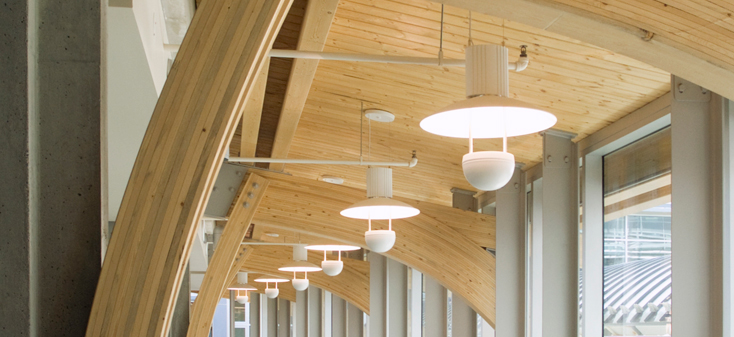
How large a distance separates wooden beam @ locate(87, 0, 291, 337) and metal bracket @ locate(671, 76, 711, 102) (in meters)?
4.81

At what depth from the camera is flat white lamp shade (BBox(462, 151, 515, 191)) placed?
4145mm

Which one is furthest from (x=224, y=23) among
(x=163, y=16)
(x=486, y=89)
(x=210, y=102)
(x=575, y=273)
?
(x=575, y=273)

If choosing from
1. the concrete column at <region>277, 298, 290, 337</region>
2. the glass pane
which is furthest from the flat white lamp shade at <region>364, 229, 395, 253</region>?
the concrete column at <region>277, 298, 290, 337</region>

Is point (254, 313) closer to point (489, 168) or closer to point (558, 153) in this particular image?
point (558, 153)

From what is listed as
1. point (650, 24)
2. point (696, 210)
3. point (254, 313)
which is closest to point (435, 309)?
point (696, 210)

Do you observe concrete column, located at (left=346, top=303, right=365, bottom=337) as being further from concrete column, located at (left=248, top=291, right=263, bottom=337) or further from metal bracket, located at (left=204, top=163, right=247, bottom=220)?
concrete column, located at (left=248, top=291, right=263, bottom=337)

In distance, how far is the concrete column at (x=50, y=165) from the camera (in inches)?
102

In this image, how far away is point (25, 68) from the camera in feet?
8.56

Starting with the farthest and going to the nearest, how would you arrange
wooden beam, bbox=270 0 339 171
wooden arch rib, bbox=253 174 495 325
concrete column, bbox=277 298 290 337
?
1. concrete column, bbox=277 298 290 337
2. wooden arch rib, bbox=253 174 495 325
3. wooden beam, bbox=270 0 339 171

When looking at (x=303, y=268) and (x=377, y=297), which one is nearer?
(x=303, y=268)

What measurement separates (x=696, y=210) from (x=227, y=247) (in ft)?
27.9

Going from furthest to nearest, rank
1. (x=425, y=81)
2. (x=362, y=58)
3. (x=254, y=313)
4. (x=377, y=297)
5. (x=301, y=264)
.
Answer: (x=254, y=313)
(x=377, y=297)
(x=301, y=264)
(x=425, y=81)
(x=362, y=58)

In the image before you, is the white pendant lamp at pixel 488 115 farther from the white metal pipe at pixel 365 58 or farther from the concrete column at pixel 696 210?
the concrete column at pixel 696 210

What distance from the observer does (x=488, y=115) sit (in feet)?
13.9
